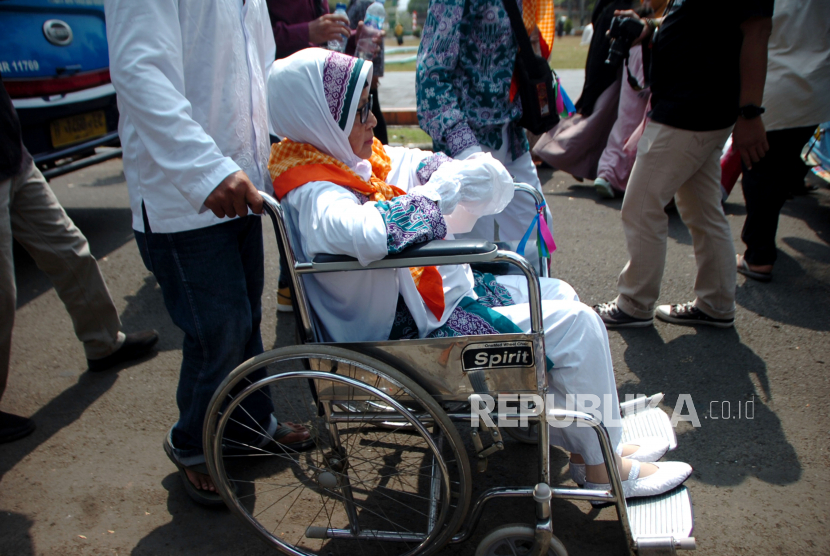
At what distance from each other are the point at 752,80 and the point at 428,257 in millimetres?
1890

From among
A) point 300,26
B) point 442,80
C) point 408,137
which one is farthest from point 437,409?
point 408,137

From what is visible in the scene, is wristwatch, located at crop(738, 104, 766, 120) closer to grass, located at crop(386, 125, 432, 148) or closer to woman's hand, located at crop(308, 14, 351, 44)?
woman's hand, located at crop(308, 14, 351, 44)

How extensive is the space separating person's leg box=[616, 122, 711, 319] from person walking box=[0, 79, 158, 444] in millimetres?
2463

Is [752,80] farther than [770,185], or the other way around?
[770,185]

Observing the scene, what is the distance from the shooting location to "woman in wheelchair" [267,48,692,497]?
1700 millimetres

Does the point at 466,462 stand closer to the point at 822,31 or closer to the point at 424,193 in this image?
the point at 424,193

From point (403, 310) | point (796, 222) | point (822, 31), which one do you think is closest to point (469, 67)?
point (403, 310)

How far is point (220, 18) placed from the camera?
174 cm

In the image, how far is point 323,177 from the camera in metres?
1.75

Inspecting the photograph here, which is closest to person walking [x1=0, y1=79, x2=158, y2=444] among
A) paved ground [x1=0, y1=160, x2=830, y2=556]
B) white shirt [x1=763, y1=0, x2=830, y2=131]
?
paved ground [x1=0, y1=160, x2=830, y2=556]

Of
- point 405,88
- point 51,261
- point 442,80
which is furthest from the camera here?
point 405,88

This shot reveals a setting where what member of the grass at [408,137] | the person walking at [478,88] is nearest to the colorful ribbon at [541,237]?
the person walking at [478,88]

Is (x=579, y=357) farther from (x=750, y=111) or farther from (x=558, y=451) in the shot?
(x=750, y=111)

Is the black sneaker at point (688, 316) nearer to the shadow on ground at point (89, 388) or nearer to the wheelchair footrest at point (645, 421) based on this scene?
the wheelchair footrest at point (645, 421)
